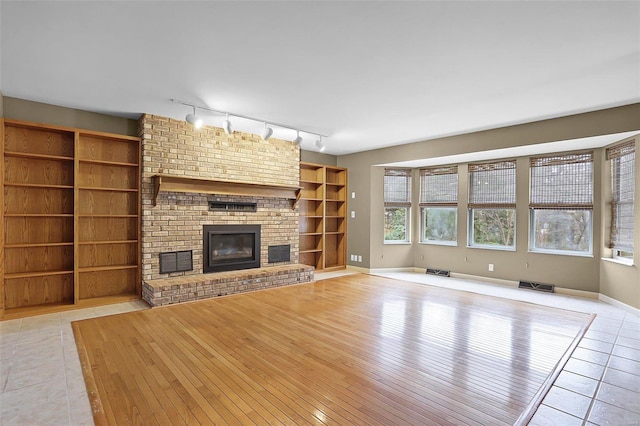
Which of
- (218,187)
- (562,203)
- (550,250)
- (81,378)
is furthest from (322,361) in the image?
(562,203)

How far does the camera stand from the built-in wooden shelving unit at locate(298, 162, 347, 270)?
7.27 metres

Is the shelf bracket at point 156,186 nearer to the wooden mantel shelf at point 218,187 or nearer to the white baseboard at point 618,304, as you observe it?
the wooden mantel shelf at point 218,187

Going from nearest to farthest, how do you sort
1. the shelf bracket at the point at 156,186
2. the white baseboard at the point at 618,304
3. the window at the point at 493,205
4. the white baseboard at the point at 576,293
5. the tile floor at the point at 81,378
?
the tile floor at the point at 81,378
the white baseboard at the point at 618,304
the shelf bracket at the point at 156,186
the white baseboard at the point at 576,293
the window at the point at 493,205

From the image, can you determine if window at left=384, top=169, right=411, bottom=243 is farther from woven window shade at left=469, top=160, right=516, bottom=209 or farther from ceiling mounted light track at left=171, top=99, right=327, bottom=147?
ceiling mounted light track at left=171, top=99, right=327, bottom=147

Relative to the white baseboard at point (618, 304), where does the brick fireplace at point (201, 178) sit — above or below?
above

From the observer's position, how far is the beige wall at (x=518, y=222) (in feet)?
14.8

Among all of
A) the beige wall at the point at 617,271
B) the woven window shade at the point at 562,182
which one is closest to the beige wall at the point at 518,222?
the beige wall at the point at 617,271

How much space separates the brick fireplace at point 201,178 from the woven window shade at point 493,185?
3544 millimetres

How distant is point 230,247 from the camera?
18.6 feet

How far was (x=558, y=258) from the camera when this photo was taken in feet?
18.0

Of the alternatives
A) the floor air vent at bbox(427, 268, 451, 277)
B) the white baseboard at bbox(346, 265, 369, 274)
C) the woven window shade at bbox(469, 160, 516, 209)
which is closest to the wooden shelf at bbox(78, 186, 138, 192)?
the white baseboard at bbox(346, 265, 369, 274)

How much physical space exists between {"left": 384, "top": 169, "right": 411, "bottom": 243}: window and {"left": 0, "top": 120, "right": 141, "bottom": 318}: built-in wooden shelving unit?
4.92 metres

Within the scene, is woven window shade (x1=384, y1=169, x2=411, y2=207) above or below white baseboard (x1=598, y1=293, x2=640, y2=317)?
above

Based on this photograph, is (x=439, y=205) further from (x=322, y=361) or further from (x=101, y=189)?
(x=101, y=189)
